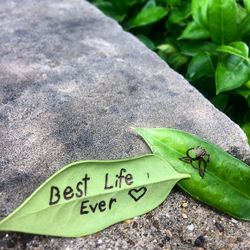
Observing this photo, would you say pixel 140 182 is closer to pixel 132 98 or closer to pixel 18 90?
pixel 132 98

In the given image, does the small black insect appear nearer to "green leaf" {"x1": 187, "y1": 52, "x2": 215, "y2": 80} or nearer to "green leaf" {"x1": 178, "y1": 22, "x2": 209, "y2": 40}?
"green leaf" {"x1": 187, "y1": 52, "x2": 215, "y2": 80}

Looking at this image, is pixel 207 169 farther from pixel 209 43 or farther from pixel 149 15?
pixel 149 15

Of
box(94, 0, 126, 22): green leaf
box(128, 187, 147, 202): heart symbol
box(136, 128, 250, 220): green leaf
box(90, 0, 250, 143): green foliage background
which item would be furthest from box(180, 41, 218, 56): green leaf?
box(128, 187, 147, 202): heart symbol

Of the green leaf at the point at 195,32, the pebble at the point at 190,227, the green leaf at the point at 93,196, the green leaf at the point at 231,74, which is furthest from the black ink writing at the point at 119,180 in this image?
the green leaf at the point at 195,32

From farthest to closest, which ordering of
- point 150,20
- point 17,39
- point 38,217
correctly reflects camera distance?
point 150,20 < point 17,39 < point 38,217

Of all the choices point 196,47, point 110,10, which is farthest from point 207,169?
point 110,10

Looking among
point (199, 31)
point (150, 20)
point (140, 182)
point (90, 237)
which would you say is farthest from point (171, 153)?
point (150, 20)

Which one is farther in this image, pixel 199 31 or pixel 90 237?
pixel 199 31
